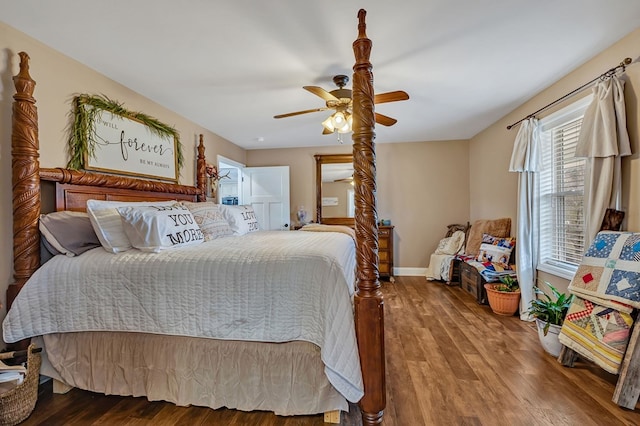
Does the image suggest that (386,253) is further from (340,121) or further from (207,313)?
(207,313)

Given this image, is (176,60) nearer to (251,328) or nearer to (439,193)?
(251,328)

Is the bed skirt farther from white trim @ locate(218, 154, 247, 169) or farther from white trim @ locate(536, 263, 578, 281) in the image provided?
white trim @ locate(218, 154, 247, 169)

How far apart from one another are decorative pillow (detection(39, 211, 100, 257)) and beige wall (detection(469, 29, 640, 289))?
144 inches

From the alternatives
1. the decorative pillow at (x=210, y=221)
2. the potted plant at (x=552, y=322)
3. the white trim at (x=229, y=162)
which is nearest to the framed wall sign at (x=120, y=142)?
the decorative pillow at (x=210, y=221)

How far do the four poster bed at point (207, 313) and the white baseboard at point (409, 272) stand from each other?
362 centimetres

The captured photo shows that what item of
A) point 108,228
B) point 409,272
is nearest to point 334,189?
point 409,272

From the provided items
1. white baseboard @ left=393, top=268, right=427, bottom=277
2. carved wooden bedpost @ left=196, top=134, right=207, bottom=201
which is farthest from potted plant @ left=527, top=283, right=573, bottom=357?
carved wooden bedpost @ left=196, top=134, right=207, bottom=201

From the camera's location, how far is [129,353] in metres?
1.72

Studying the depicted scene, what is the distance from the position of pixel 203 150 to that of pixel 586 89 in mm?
3929

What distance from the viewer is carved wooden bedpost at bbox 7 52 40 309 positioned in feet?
5.74

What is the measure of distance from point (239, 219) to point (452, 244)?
3332 millimetres

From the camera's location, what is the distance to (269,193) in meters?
5.09

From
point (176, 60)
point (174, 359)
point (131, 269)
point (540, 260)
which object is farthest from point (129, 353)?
point (540, 260)

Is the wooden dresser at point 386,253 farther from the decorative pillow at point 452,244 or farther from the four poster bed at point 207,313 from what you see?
the four poster bed at point 207,313
